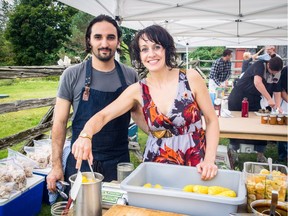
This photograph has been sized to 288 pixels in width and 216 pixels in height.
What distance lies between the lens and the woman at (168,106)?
1697mm

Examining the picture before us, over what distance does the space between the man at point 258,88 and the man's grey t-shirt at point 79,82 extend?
2478mm

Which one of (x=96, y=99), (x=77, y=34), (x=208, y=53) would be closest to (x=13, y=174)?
(x=96, y=99)

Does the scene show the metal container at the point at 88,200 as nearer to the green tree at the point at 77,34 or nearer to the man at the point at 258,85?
the man at the point at 258,85

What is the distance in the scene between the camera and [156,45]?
1699mm

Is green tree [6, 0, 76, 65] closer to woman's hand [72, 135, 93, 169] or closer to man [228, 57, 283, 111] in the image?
man [228, 57, 283, 111]

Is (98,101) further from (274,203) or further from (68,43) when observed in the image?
(68,43)

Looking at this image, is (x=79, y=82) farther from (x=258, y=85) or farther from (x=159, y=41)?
(x=258, y=85)

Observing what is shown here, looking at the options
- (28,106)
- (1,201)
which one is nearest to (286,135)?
(1,201)

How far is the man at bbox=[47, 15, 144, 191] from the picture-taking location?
2047mm

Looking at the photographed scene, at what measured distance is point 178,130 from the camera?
172cm

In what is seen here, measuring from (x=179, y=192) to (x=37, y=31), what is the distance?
21.2 metres

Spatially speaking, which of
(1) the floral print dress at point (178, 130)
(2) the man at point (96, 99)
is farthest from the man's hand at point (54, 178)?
(1) the floral print dress at point (178, 130)

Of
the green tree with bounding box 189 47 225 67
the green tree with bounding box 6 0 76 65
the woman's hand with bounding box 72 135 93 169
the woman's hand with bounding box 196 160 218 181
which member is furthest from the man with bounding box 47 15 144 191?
the green tree with bounding box 189 47 225 67

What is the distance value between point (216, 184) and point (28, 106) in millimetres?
3299
